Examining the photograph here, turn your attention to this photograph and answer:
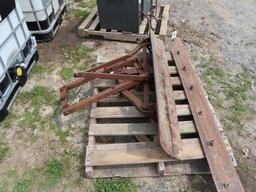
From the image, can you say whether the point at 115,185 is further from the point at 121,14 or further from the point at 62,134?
the point at 121,14

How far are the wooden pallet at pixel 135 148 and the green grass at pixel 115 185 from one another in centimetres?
5

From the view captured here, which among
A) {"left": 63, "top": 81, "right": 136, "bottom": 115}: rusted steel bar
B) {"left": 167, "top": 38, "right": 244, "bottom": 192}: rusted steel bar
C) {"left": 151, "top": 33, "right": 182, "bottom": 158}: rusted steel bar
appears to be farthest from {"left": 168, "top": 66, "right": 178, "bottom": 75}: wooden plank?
{"left": 63, "top": 81, "right": 136, "bottom": 115}: rusted steel bar

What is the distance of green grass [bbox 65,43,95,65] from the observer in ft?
12.2

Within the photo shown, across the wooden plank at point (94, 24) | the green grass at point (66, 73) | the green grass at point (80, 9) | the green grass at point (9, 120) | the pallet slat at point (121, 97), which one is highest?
the wooden plank at point (94, 24)

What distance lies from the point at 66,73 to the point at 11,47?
74cm

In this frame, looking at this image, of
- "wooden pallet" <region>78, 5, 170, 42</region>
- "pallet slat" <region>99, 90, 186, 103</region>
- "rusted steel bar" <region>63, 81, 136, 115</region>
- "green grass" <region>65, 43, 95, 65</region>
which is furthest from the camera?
"wooden pallet" <region>78, 5, 170, 42</region>

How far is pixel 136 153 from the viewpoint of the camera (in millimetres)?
2279

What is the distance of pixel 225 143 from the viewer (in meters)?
2.42

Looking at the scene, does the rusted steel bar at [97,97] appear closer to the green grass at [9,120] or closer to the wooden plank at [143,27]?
the green grass at [9,120]

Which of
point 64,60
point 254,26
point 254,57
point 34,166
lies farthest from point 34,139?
point 254,26

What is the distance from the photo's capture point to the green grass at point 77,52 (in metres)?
3.72

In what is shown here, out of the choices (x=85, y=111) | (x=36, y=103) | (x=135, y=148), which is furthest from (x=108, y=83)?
(x=135, y=148)

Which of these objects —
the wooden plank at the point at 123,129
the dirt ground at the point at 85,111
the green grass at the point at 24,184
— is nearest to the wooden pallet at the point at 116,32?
the dirt ground at the point at 85,111

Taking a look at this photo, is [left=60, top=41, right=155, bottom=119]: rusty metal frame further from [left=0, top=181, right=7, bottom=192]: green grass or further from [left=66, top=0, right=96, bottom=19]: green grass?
[left=66, top=0, right=96, bottom=19]: green grass
